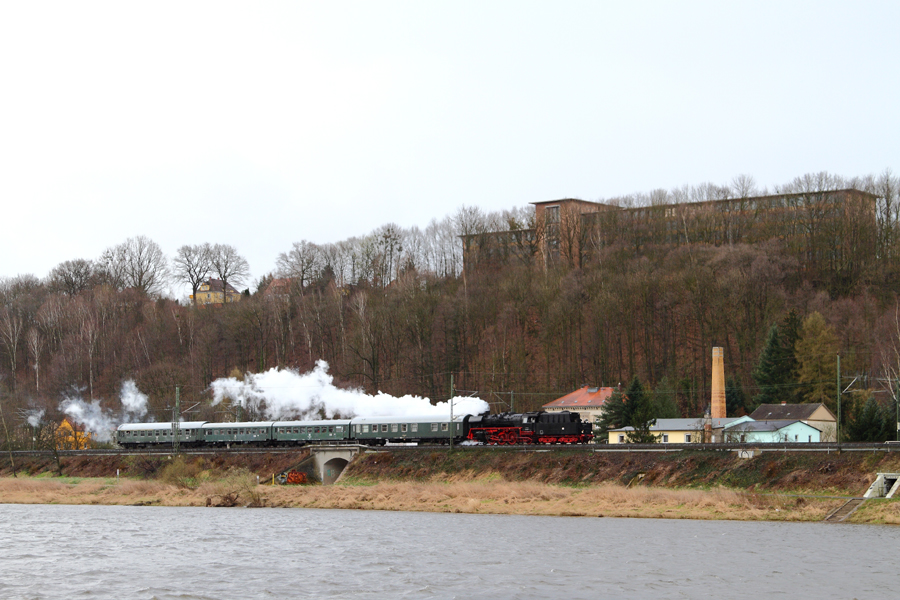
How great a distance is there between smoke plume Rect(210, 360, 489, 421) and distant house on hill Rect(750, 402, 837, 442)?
23.3m

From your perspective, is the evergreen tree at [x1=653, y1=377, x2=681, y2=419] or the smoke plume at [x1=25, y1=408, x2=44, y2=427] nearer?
the evergreen tree at [x1=653, y1=377, x2=681, y2=419]

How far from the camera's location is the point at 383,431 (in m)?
78.8

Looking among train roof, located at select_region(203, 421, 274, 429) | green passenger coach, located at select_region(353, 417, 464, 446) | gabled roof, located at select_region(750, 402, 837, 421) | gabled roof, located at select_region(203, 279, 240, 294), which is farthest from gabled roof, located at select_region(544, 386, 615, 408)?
gabled roof, located at select_region(203, 279, 240, 294)

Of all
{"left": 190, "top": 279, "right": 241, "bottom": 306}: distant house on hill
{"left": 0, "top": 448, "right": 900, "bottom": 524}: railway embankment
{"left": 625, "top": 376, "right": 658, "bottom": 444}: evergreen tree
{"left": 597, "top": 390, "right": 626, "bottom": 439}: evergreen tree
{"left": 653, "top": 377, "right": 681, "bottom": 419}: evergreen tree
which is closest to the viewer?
{"left": 0, "top": 448, "right": 900, "bottom": 524}: railway embankment

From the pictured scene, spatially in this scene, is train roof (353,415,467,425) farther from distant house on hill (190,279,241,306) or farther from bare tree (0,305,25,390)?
distant house on hill (190,279,241,306)

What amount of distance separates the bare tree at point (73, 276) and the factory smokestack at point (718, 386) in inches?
3764

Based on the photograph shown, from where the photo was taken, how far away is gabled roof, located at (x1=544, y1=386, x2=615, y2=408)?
299 ft

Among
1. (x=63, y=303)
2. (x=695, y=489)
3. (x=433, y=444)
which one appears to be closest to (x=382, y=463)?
(x=433, y=444)

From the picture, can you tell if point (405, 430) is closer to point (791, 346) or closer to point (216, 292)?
point (791, 346)

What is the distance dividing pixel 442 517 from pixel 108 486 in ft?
109

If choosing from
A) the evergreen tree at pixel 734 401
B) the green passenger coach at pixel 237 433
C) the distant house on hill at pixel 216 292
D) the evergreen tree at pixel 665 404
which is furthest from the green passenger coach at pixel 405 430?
the distant house on hill at pixel 216 292

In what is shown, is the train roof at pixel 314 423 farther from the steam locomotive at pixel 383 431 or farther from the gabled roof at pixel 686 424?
the gabled roof at pixel 686 424

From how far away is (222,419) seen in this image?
4075 inches

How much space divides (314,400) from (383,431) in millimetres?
19025
